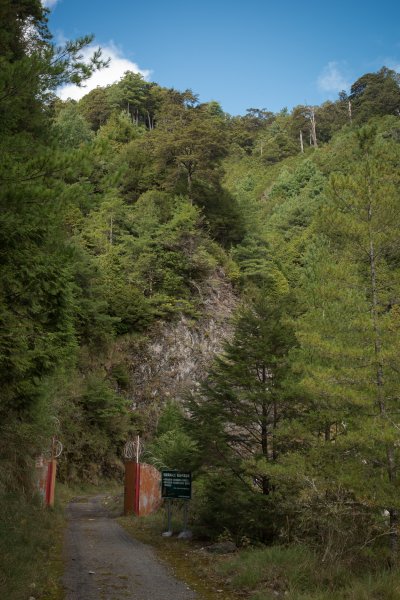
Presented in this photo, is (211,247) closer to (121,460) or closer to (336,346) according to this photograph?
(121,460)

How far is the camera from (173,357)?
28891mm

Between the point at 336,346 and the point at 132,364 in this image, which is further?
the point at 132,364

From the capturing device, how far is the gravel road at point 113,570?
7.41m

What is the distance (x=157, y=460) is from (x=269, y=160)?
59.1 m

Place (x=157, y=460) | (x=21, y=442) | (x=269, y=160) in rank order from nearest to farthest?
(x=21, y=442)
(x=157, y=460)
(x=269, y=160)

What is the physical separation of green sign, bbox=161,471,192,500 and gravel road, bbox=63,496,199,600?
145cm

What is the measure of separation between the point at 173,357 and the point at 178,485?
16262 millimetres

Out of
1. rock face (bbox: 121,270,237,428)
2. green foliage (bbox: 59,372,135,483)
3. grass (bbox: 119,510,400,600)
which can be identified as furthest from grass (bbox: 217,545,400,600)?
rock face (bbox: 121,270,237,428)

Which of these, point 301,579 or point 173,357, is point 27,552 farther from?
point 173,357

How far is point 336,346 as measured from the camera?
8328 millimetres

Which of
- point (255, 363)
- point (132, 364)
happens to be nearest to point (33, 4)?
point (255, 363)

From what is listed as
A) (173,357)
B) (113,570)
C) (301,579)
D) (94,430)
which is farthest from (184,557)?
(173,357)

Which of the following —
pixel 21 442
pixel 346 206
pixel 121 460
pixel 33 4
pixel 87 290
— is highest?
pixel 33 4

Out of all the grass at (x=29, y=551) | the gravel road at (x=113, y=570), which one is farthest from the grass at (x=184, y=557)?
the grass at (x=29, y=551)
